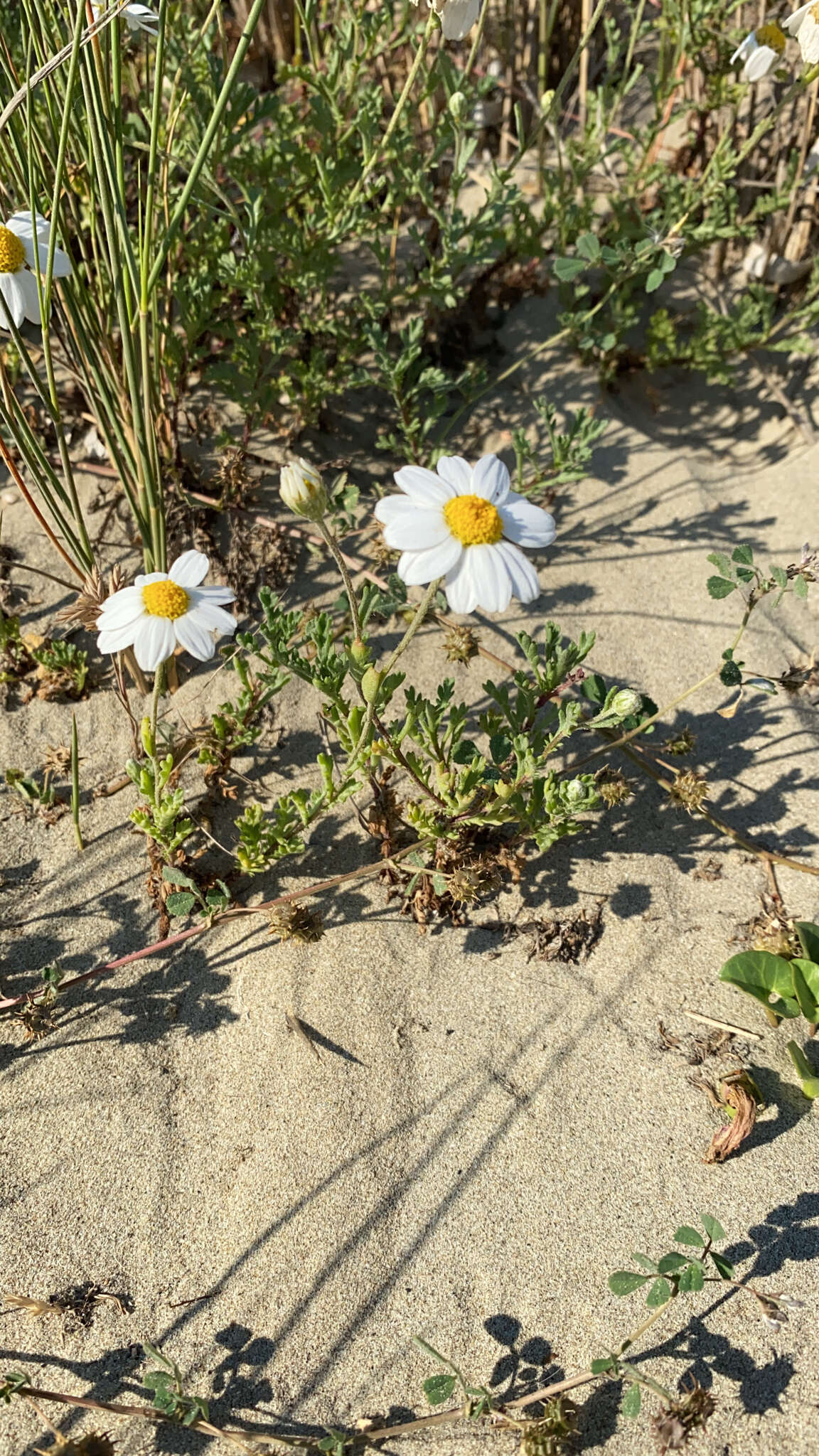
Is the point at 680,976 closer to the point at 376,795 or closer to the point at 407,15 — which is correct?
the point at 376,795

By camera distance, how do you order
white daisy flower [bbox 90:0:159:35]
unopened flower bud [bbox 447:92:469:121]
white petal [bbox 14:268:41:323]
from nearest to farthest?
white daisy flower [bbox 90:0:159:35], white petal [bbox 14:268:41:323], unopened flower bud [bbox 447:92:469:121]

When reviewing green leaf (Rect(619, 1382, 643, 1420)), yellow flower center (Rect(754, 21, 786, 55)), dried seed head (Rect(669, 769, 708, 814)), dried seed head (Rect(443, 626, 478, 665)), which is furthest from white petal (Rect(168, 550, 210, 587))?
yellow flower center (Rect(754, 21, 786, 55))

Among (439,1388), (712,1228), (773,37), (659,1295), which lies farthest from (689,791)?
(773,37)

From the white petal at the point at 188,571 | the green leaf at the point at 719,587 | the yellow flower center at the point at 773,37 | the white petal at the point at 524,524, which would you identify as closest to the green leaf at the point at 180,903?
the white petal at the point at 188,571

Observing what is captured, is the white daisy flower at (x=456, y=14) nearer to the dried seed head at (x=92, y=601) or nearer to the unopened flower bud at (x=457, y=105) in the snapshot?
the unopened flower bud at (x=457, y=105)

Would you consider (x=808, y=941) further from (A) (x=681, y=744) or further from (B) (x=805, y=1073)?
(A) (x=681, y=744)

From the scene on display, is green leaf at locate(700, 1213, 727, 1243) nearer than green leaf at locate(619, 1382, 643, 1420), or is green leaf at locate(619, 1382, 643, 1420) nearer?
green leaf at locate(619, 1382, 643, 1420)

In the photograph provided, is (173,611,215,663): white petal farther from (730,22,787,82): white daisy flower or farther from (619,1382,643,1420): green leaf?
(730,22,787,82): white daisy flower
